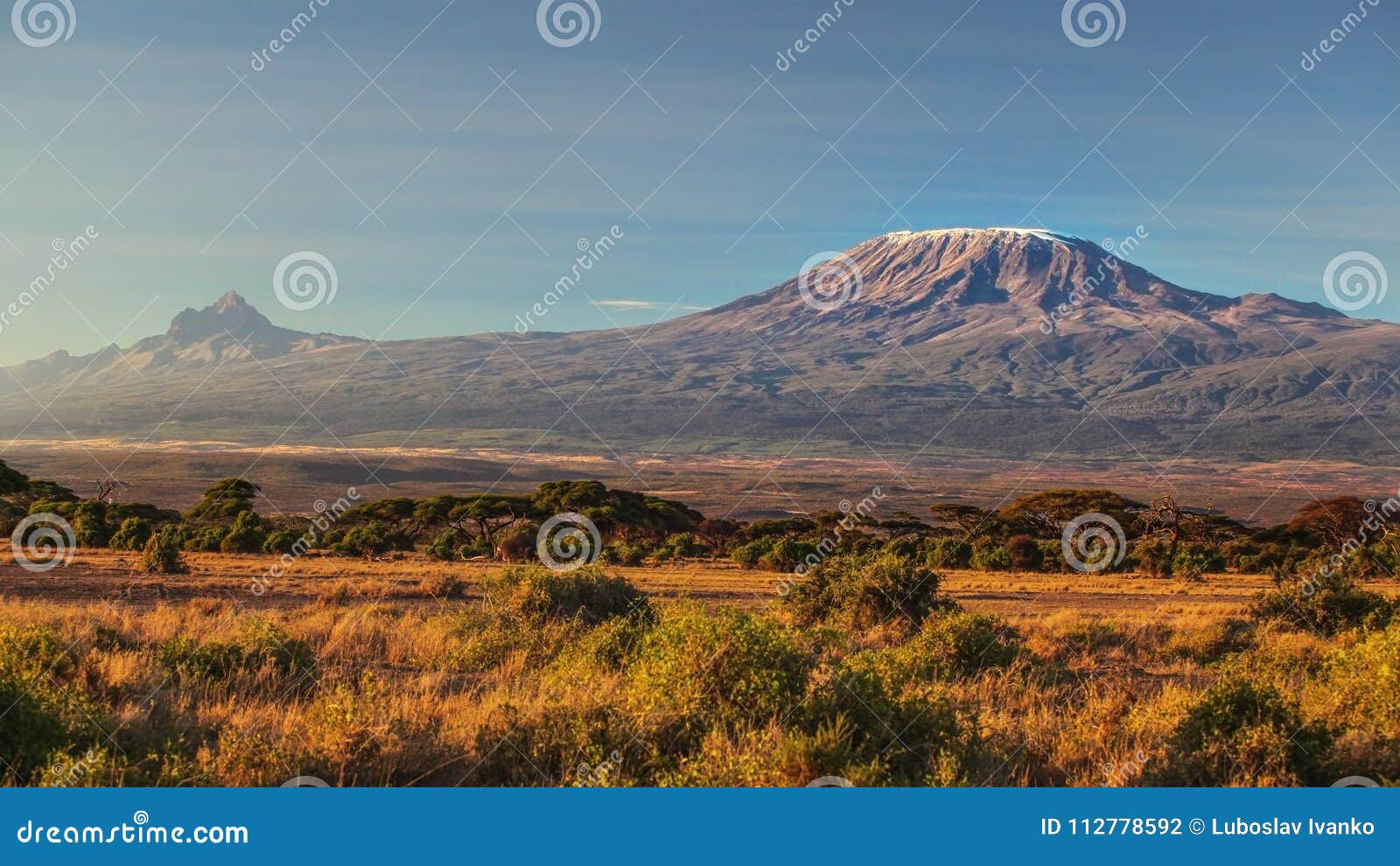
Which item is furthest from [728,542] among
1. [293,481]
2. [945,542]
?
[293,481]

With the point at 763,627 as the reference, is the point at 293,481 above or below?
above

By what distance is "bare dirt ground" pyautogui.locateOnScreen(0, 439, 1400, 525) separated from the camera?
314ft

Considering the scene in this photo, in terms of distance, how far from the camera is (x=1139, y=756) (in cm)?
755

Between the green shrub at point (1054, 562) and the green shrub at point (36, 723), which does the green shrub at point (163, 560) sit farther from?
the green shrub at point (1054, 562)

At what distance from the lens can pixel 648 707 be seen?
25.5ft

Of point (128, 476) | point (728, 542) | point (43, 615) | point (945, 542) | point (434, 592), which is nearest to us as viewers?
point (43, 615)

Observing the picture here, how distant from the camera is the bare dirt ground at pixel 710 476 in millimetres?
95688

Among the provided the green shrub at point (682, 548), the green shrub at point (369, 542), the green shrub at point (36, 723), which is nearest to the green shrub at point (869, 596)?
the green shrub at point (36, 723)

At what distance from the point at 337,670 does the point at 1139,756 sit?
25.1 ft

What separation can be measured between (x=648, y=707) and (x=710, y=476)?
119 m

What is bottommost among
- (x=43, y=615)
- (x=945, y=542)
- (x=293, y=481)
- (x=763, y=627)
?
(x=763, y=627)

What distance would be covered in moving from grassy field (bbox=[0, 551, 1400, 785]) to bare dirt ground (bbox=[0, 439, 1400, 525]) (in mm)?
68330

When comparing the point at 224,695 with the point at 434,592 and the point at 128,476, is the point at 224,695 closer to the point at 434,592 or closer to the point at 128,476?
the point at 434,592

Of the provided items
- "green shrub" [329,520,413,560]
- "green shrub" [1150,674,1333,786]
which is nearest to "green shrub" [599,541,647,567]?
"green shrub" [329,520,413,560]
